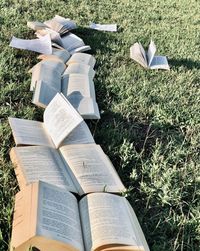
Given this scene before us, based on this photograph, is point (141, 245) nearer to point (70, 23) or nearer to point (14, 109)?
point (14, 109)

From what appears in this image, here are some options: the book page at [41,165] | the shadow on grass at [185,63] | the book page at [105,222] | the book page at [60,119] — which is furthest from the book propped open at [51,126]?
the shadow on grass at [185,63]

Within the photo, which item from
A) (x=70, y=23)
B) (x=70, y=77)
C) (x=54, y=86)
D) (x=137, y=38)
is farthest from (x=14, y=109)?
(x=137, y=38)

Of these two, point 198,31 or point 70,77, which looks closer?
point 70,77

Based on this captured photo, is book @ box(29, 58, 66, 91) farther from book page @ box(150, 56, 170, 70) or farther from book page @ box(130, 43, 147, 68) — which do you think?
book page @ box(150, 56, 170, 70)

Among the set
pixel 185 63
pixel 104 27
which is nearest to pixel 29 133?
pixel 185 63

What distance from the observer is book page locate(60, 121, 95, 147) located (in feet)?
9.68

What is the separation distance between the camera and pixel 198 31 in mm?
6531

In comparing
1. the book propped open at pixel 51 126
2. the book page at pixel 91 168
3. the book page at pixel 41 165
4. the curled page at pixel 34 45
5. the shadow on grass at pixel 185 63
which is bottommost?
the shadow on grass at pixel 185 63

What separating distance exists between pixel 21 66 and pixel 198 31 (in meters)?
3.30

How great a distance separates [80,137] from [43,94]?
0.58 metres

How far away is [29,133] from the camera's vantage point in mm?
2912

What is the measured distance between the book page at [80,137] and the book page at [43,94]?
0.41 m

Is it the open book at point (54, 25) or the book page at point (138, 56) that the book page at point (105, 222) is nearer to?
the book page at point (138, 56)

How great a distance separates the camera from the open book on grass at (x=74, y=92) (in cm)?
334
